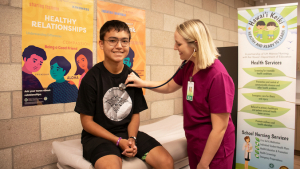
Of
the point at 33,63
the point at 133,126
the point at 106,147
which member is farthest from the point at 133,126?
the point at 33,63

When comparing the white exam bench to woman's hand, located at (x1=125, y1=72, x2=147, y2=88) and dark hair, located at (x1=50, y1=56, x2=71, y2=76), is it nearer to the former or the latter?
woman's hand, located at (x1=125, y1=72, x2=147, y2=88)

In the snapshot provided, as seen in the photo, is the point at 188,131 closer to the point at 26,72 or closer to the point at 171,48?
the point at 26,72

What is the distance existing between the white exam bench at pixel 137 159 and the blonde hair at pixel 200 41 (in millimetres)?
764

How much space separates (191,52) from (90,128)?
84cm

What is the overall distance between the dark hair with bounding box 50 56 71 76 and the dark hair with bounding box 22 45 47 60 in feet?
0.27

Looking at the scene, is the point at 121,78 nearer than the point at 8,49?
Yes

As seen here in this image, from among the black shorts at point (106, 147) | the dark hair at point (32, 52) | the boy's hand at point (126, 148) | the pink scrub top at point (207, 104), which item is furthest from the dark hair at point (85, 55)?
the pink scrub top at point (207, 104)

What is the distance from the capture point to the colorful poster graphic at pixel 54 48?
1.73 metres

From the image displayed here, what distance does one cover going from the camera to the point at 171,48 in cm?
296

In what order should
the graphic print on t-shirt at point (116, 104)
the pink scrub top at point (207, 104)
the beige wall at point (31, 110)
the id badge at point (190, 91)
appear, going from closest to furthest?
the pink scrub top at point (207, 104) < the id badge at point (190, 91) < the graphic print on t-shirt at point (116, 104) < the beige wall at point (31, 110)

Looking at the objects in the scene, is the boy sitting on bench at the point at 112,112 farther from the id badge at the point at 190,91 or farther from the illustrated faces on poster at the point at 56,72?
the illustrated faces on poster at the point at 56,72

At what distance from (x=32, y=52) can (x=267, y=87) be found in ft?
7.58

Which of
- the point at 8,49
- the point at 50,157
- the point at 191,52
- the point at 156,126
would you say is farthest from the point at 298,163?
the point at 8,49

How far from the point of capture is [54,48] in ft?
6.09
